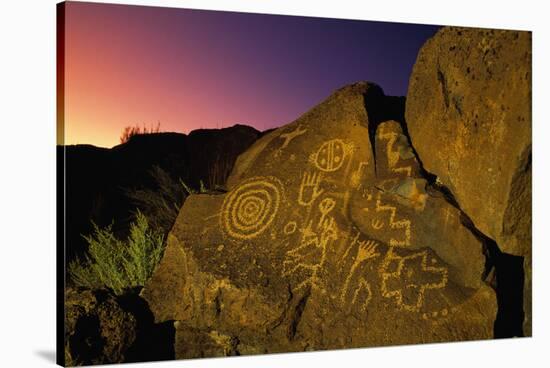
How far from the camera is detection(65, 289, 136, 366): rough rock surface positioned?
7242 millimetres

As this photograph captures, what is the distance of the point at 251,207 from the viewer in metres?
7.84

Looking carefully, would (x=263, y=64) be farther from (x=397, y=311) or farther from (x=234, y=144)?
(x=397, y=311)

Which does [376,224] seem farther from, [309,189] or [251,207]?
[251,207]

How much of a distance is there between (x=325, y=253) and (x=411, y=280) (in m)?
0.71

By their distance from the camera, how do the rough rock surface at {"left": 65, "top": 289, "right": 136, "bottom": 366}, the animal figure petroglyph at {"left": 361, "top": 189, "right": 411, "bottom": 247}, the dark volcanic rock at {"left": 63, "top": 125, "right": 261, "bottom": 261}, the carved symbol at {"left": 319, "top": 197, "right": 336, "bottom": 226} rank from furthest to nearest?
the animal figure petroglyph at {"left": 361, "top": 189, "right": 411, "bottom": 247}
the carved symbol at {"left": 319, "top": 197, "right": 336, "bottom": 226}
the dark volcanic rock at {"left": 63, "top": 125, "right": 261, "bottom": 261}
the rough rock surface at {"left": 65, "top": 289, "right": 136, "bottom": 366}

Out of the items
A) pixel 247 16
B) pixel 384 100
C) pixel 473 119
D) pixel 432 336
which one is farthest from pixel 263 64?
pixel 432 336

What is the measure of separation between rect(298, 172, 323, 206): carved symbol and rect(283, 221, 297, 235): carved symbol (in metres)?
Answer: 0.17

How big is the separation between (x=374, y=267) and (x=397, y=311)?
1.26 ft

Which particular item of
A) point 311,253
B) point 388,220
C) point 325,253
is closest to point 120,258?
point 311,253

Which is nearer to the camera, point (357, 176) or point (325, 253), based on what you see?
point (325, 253)

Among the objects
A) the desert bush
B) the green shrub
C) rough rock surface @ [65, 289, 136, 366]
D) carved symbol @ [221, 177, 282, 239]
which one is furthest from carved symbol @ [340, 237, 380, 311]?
the desert bush

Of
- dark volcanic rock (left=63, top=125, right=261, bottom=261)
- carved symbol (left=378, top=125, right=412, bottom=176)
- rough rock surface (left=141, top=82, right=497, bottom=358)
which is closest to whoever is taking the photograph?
dark volcanic rock (left=63, top=125, right=261, bottom=261)

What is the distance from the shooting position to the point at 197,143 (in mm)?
8102

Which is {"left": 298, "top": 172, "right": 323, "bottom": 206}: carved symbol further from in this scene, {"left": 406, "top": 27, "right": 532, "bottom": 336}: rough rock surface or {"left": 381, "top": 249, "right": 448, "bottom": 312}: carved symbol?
{"left": 406, "top": 27, "right": 532, "bottom": 336}: rough rock surface
